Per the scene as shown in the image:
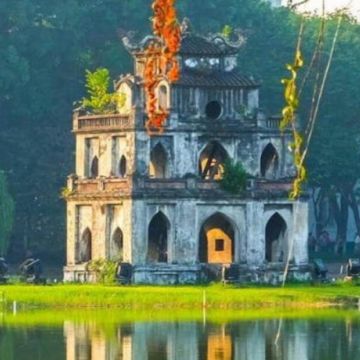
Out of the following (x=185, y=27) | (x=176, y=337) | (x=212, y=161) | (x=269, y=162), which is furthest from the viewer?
(x=212, y=161)

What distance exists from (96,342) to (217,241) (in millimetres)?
22769

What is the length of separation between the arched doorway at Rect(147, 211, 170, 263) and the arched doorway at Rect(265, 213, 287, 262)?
131 inches

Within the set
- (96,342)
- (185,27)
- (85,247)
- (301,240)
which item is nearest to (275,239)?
(301,240)

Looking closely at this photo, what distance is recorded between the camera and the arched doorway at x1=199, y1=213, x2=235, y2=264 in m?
61.2

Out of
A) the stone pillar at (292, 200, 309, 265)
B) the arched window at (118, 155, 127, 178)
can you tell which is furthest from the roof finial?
the stone pillar at (292, 200, 309, 265)

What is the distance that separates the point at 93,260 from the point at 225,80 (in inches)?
286

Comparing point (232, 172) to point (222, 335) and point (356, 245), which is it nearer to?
point (222, 335)

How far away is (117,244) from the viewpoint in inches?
2394

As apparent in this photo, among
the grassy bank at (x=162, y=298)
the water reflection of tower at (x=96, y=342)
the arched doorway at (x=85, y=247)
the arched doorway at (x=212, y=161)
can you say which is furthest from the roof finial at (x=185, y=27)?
the water reflection of tower at (x=96, y=342)

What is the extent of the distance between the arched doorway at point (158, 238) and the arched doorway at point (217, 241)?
1.28 m

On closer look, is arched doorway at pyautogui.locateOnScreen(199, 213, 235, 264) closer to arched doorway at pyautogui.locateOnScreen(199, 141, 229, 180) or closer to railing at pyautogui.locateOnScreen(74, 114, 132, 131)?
arched doorway at pyautogui.locateOnScreen(199, 141, 229, 180)

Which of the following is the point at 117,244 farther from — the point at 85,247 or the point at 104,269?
the point at 104,269

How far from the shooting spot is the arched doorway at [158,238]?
197 feet

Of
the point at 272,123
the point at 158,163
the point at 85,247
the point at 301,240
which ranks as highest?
the point at 272,123
